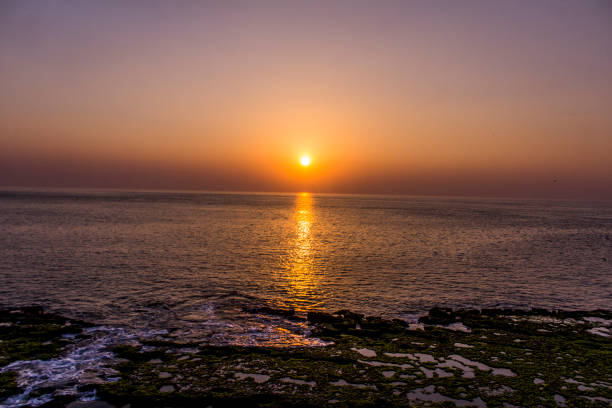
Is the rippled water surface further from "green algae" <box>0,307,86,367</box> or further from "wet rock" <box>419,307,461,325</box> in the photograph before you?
"green algae" <box>0,307,86,367</box>

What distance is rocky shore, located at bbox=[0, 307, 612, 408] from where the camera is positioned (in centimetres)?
1158

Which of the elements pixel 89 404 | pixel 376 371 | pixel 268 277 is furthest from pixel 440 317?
pixel 89 404

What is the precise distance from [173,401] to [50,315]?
39.6 feet

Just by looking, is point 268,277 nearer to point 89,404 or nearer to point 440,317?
point 440,317

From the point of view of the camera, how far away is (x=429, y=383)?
41.2 feet

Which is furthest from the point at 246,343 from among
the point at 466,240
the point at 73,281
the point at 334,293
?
the point at 466,240

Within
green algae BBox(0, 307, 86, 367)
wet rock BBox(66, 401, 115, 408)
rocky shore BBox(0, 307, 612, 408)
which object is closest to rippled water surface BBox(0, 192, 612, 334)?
green algae BBox(0, 307, 86, 367)

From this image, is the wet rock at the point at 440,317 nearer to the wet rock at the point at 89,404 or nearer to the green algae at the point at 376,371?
the green algae at the point at 376,371

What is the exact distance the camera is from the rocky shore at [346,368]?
11.6 m

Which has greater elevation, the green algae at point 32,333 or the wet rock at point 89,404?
the green algae at point 32,333

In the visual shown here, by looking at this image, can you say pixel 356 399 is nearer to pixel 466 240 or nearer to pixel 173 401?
pixel 173 401

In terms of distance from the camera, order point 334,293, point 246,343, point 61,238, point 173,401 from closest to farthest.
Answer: point 173,401
point 246,343
point 334,293
point 61,238

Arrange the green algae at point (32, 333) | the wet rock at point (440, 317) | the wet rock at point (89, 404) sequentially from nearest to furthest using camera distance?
1. the wet rock at point (89, 404)
2. the green algae at point (32, 333)
3. the wet rock at point (440, 317)

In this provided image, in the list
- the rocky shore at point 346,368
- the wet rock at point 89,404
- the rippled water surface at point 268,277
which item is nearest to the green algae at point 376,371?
the rocky shore at point 346,368
